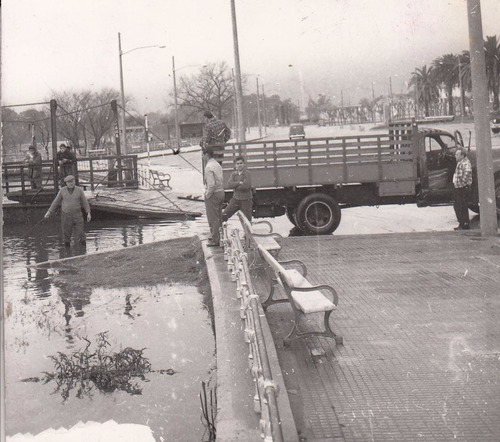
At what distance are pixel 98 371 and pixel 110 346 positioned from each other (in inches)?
45.6

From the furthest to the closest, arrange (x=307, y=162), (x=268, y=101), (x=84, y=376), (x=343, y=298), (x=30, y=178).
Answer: (x=268, y=101), (x=30, y=178), (x=307, y=162), (x=343, y=298), (x=84, y=376)

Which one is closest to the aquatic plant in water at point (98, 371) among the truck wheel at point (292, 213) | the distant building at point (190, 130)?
the truck wheel at point (292, 213)

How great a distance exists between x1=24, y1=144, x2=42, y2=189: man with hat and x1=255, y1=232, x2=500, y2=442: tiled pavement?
603 inches

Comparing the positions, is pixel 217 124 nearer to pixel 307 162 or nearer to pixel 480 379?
pixel 307 162

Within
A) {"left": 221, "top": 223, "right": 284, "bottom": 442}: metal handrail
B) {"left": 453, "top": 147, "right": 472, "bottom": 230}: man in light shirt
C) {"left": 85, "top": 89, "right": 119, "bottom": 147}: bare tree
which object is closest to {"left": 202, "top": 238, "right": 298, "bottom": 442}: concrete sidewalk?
{"left": 221, "top": 223, "right": 284, "bottom": 442}: metal handrail

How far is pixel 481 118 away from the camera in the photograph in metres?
12.3

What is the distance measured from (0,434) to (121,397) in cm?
363

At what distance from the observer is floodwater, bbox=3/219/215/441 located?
6.43 meters

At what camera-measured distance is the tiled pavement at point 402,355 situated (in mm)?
4887

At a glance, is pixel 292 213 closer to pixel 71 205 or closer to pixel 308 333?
pixel 71 205

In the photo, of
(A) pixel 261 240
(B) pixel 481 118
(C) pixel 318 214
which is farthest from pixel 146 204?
(B) pixel 481 118

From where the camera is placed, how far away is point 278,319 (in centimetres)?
773

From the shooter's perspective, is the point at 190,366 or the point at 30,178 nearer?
the point at 190,366

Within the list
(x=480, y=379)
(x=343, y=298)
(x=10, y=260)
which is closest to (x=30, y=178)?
(x=10, y=260)
